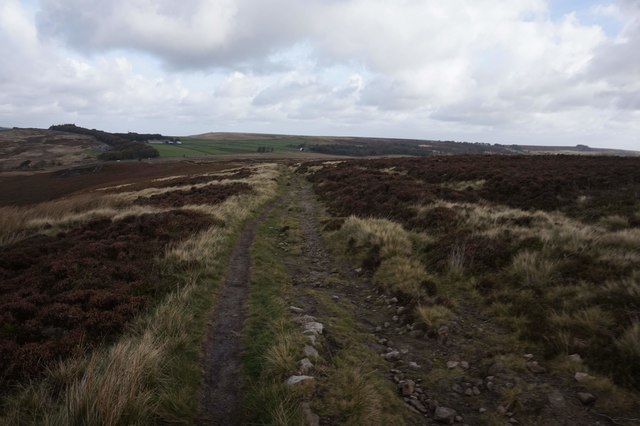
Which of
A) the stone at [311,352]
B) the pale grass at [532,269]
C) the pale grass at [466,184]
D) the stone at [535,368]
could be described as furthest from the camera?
the pale grass at [466,184]

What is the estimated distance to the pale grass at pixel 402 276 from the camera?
8.66 meters

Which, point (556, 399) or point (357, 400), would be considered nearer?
point (357, 400)

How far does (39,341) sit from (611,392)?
29.1 feet

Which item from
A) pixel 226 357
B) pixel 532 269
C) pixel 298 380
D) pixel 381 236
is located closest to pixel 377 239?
pixel 381 236

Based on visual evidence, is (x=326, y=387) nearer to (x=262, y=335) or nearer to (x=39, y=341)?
(x=262, y=335)

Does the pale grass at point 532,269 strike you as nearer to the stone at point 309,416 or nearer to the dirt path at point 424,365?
the dirt path at point 424,365

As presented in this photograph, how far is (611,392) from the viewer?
4.71 m

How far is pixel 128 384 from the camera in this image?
4.41 meters

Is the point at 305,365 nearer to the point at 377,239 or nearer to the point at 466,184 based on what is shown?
the point at 377,239

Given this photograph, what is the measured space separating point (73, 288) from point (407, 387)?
7995mm

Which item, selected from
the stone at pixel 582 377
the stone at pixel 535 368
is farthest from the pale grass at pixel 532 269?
the stone at pixel 582 377

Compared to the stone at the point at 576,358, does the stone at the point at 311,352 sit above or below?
below

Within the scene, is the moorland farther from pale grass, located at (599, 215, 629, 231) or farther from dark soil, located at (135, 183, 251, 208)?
dark soil, located at (135, 183, 251, 208)

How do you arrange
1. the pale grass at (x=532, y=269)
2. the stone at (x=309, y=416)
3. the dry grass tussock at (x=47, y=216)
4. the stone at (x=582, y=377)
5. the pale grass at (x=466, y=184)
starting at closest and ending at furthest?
1. the stone at (x=309, y=416)
2. the stone at (x=582, y=377)
3. the pale grass at (x=532, y=269)
4. the dry grass tussock at (x=47, y=216)
5. the pale grass at (x=466, y=184)
